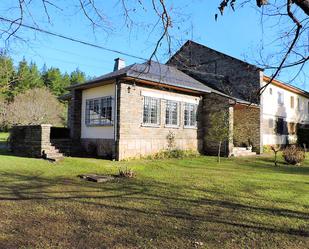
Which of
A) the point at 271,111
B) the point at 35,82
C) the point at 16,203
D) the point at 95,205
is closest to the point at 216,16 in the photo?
the point at 95,205

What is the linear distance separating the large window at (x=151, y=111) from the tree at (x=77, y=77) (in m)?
57.7

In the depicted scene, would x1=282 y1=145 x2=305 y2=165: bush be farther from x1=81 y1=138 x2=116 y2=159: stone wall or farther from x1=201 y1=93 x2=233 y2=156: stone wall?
x1=81 y1=138 x2=116 y2=159: stone wall

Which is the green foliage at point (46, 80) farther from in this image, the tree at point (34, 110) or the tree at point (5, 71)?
the tree at point (5, 71)

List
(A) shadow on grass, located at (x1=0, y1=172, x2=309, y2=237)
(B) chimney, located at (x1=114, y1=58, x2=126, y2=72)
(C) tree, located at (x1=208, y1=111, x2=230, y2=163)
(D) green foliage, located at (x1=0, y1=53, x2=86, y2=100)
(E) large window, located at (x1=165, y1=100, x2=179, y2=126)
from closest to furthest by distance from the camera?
(A) shadow on grass, located at (x1=0, y1=172, x2=309, y2=237), (C) tree, located at (x1=208, y1=111, x2=230, y2=163), (E) large window, located at (x1=165, y1=100, x2=179, y2=126), (B) chimney, located at (x1=114, y1=58, x2=126, y2=72), (D) green foliage, located at (x1=0, y1=53, x2=86, y2=100)

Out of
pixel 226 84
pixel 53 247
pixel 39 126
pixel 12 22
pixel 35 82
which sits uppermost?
pixel 35 82

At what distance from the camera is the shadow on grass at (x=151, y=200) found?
5.80 m

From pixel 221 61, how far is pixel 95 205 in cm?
1899

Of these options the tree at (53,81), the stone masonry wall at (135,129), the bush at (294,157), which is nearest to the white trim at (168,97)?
the stone masonry wall at (135,129)

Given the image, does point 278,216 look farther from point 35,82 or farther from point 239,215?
point 35,82

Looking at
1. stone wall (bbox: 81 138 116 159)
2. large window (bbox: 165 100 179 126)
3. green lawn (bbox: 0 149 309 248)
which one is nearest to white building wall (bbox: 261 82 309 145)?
large window (bbox: 165 100 179 126)

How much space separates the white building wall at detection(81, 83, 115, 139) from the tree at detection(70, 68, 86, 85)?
55982 mm

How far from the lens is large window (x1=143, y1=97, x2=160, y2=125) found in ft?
56.2

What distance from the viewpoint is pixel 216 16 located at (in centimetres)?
414

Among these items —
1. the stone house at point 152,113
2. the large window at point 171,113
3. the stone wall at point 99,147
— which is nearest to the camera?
the stone house at point 152,113
